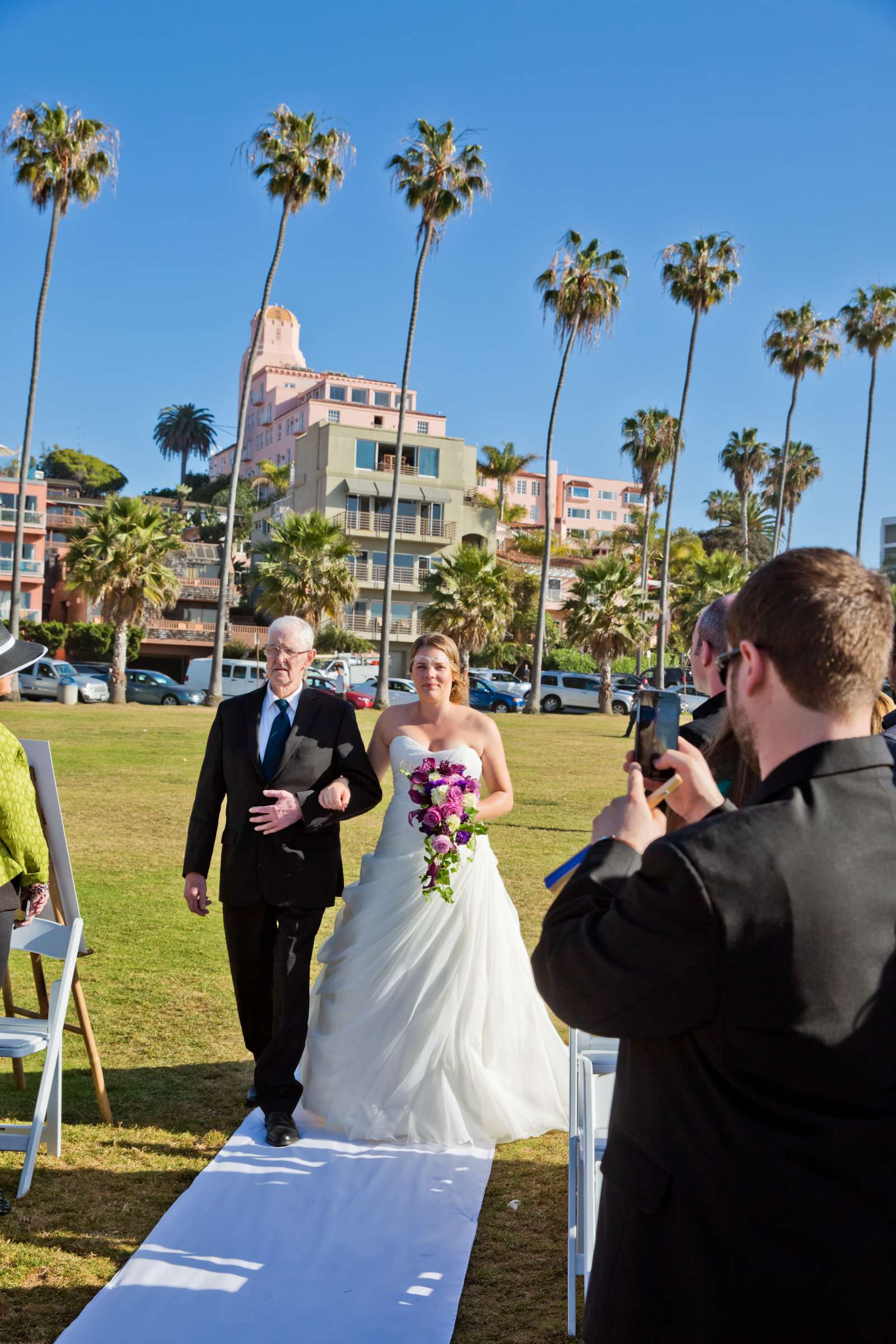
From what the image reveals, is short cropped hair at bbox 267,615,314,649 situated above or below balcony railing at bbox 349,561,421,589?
below

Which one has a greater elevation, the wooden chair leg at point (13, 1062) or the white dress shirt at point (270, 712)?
the white dress shirt at point (270, 712)

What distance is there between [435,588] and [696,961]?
155ft

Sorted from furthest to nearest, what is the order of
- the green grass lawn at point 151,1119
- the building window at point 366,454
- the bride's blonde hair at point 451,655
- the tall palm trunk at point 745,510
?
the tall palm trunk at point 745,510, the building window at point 366,454, the bride's blonde hair at point 451,655, the green grass lawn at point 151,1119

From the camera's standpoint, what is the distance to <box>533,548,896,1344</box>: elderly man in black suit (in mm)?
1763

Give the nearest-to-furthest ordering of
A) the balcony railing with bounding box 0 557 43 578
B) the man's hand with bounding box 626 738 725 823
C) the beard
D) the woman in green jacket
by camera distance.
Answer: the beard < the man's hand with bounding box 626 738 725 823 < the woman in green jacket < the balcony railing with bounding box 0 557 43 578

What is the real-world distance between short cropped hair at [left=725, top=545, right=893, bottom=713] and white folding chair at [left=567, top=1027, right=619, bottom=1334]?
7.32 ft

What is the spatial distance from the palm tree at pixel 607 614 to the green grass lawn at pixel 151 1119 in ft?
110

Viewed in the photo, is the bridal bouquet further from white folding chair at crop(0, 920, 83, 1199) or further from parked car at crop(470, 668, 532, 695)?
parked car at crop(470, 668, 532, 695)

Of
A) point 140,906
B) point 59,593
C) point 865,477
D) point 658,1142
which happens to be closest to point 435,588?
point 865,477

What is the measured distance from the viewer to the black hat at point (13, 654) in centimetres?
464

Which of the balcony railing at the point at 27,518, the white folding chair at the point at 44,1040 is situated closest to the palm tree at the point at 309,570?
the balcony railing at the point at 27,518

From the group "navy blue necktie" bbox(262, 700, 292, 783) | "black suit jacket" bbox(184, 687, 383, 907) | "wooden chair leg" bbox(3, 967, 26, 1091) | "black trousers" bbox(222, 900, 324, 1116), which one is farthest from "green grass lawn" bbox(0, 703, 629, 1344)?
"navy blue necktie" bbox(262, 700, 292, 783)

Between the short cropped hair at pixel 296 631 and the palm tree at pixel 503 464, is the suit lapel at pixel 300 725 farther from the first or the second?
the palm tree at pixel 503 464

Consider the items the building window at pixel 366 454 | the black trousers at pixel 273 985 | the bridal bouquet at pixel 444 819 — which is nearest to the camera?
the black trousers at pixel 273 985
